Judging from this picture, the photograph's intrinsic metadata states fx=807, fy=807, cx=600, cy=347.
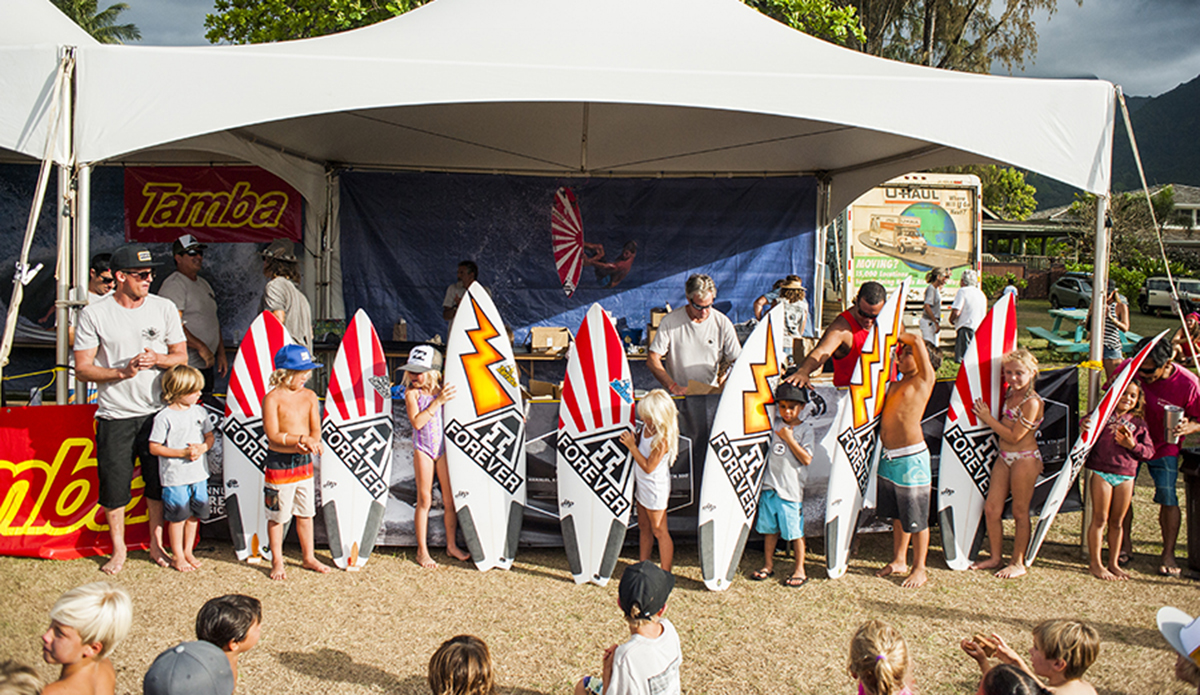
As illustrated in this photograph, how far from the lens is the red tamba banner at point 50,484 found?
13.5ft

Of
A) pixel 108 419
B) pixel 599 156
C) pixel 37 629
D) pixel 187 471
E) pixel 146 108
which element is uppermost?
pixel 599 156

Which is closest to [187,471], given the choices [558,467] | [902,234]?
[558,467]

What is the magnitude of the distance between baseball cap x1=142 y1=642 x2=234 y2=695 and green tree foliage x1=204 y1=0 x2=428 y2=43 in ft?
38.7

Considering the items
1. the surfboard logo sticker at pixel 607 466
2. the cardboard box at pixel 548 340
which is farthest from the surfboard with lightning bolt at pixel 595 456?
the cardboard box at pixel 548 340

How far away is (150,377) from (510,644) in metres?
2.26

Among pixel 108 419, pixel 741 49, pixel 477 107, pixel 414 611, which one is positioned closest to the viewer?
pixel 414 611

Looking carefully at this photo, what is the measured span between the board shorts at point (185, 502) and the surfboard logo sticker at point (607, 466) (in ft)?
6.16

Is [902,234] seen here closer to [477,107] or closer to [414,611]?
[477,107]

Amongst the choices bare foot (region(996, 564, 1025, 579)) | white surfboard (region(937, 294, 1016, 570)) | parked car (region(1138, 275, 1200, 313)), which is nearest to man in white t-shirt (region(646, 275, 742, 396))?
white surfboard (region(937, 294, 1016, 570))

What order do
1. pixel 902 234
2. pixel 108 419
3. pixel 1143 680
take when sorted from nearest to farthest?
pixel 1143 680, pixel 108 419, pixel 902 234

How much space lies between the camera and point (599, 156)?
7.87 meters

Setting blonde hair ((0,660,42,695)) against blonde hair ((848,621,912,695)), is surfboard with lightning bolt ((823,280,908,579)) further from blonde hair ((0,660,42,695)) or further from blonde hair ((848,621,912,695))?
blonde hair ((0,660,42,695))

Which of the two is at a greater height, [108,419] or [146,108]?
[146,108]

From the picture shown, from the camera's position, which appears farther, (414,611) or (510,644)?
(414,611)
